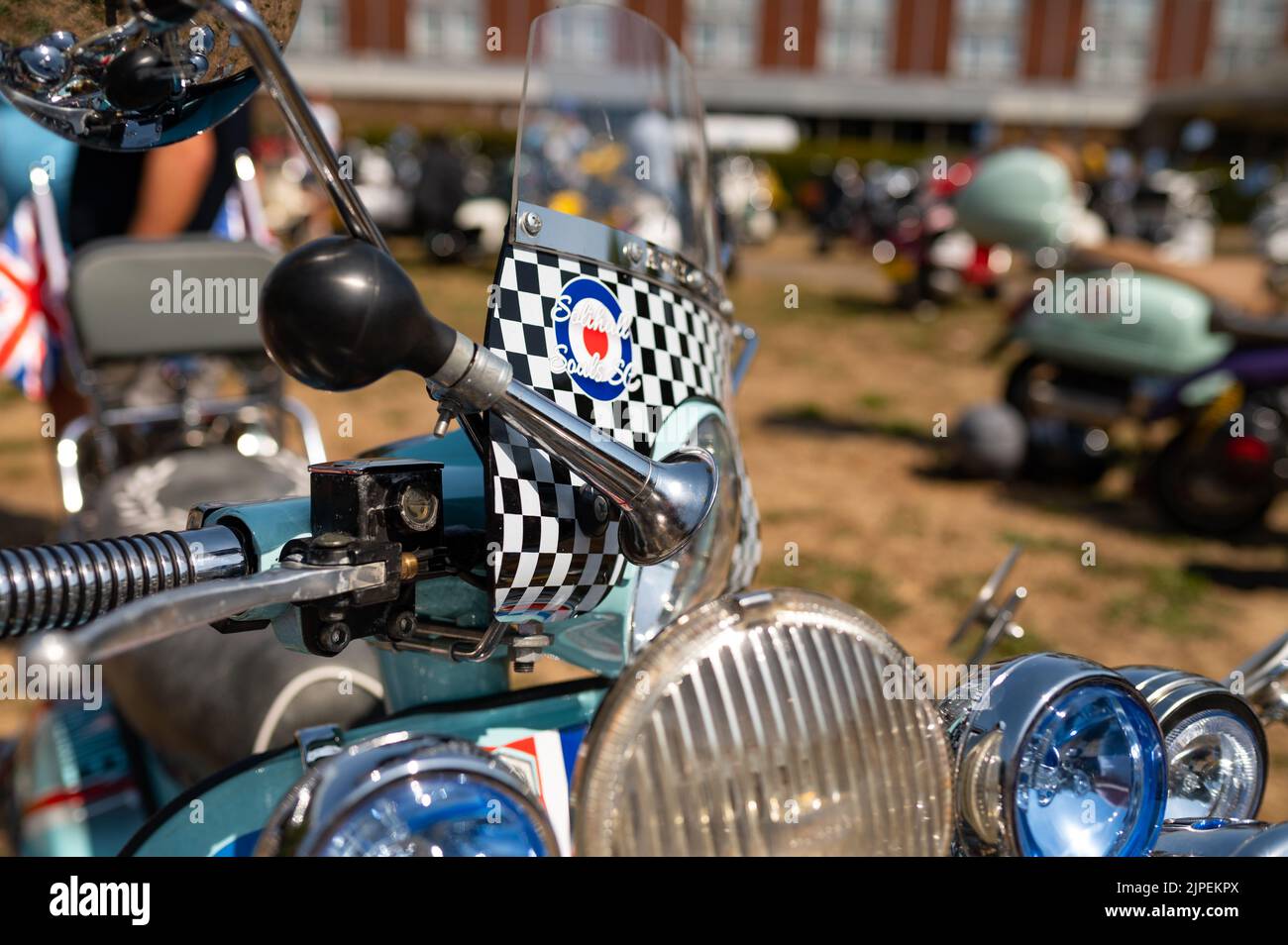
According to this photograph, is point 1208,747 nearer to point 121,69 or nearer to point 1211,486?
point 121,69

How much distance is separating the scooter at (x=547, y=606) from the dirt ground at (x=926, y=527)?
37 centimetres

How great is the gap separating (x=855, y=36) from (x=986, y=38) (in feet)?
14.6

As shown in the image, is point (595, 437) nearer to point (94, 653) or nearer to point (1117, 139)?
point (94, 653)

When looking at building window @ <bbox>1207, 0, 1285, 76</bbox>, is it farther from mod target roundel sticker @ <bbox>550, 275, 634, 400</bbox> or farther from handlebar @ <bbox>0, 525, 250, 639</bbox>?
handlebar @ <bbox>0, 525, 250, 639</bbox>

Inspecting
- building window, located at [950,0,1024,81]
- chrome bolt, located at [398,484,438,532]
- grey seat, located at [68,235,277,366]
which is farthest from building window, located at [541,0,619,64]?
building window, located at [950,0,1024,81]

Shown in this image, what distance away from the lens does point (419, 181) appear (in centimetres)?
1507

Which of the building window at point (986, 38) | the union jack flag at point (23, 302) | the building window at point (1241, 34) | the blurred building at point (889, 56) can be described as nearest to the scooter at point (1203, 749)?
the union jack flag at point (23, 302)

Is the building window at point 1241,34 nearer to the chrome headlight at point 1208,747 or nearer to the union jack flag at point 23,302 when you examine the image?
the union jack flag at point 23,302

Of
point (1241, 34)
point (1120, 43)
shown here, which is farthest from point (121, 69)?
point (1241, 34)

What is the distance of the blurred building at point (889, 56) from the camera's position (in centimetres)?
3784

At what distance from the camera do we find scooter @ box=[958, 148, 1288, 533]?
5.19 m

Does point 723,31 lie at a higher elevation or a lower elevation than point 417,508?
higher

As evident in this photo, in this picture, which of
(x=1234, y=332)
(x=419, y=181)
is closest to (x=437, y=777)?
(x=1234, y=332)

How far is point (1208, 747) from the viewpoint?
129 cm
